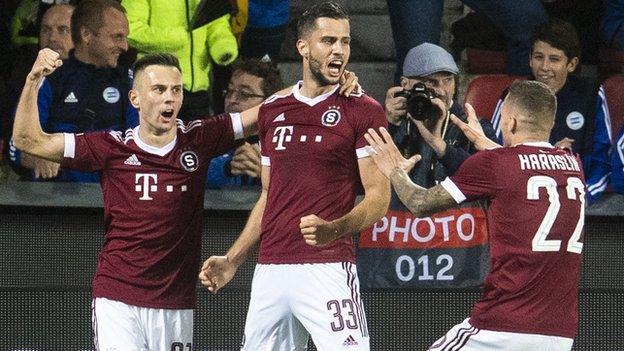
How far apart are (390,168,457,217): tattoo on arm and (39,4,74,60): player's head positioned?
2.86 m

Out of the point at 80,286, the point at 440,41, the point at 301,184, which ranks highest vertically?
the point at 440,41

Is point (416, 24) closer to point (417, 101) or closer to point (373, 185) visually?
point (417, 101)

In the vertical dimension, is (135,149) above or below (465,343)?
above

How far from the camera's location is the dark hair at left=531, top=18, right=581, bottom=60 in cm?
959

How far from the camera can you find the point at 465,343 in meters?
7.40

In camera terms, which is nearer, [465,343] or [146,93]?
[465,343]

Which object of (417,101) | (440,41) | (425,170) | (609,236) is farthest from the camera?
(440,41)

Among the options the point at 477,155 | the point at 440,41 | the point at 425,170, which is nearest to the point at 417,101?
the point at 425,170

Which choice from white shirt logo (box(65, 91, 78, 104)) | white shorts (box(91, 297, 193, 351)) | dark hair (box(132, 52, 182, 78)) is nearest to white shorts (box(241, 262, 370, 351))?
white shorts (box(91, 297, 193, 351))

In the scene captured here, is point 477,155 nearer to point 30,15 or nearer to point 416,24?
point 416,24

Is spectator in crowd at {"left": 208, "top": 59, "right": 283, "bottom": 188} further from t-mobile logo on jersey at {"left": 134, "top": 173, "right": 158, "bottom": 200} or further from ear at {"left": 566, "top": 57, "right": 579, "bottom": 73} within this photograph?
ear at {"left": 566, "top": 57, "right": 579, "bottom": 73}

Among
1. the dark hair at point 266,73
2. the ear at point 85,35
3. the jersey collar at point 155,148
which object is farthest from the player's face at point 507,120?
the ear at point 85,35

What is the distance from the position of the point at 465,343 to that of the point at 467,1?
340cm

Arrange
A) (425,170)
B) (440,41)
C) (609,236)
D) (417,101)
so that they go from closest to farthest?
(417,101)
(425,170)
(609,236)
(440,41)
